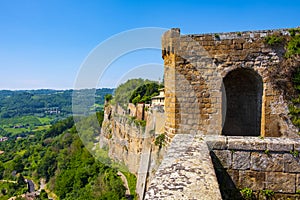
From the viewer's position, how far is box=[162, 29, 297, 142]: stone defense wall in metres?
6.30

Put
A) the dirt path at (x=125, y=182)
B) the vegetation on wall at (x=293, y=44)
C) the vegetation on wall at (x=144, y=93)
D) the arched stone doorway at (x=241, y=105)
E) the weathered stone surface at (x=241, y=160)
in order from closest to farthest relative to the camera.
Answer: the weathered stone surface at (x=241, y=160) < the vegetation on wall at (x=293, y=44) < the arched stone doorway at (x=241, y=105) < the vegetation on wall at (x=144, y=93) < the dirt path at (x=125, y=182)

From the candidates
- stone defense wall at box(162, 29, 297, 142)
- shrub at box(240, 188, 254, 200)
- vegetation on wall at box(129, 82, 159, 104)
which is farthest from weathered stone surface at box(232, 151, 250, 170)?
vegetation on wall at box(129, 82, 159, 104)

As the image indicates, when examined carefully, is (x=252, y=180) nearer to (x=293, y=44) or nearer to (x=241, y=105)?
(x=293, y=44)

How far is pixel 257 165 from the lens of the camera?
3342 millimetres

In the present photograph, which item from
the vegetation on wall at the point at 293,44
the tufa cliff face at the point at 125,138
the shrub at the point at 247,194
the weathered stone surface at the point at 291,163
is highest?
the vegetation on wall at the point at 293,44

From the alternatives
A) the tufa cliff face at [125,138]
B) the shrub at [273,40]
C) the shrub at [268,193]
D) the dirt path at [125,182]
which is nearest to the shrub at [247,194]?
the shrub at [268,193]

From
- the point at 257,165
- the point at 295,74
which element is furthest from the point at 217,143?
the point at 295,74

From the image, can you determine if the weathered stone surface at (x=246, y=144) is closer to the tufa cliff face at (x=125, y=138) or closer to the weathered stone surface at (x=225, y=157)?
the weathered stone surface at (x=225, y=157)

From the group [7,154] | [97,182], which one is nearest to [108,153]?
[97,182]

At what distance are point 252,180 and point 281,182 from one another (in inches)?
13.7

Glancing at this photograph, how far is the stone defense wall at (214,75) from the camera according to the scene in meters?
6.30

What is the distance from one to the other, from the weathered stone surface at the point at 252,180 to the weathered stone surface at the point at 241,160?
0.08 meters

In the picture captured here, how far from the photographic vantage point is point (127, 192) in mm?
24156

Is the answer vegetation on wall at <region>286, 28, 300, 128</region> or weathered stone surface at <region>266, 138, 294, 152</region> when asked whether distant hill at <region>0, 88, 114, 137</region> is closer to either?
vegetation on wall at <region>286, 28, 300, 128</region>
